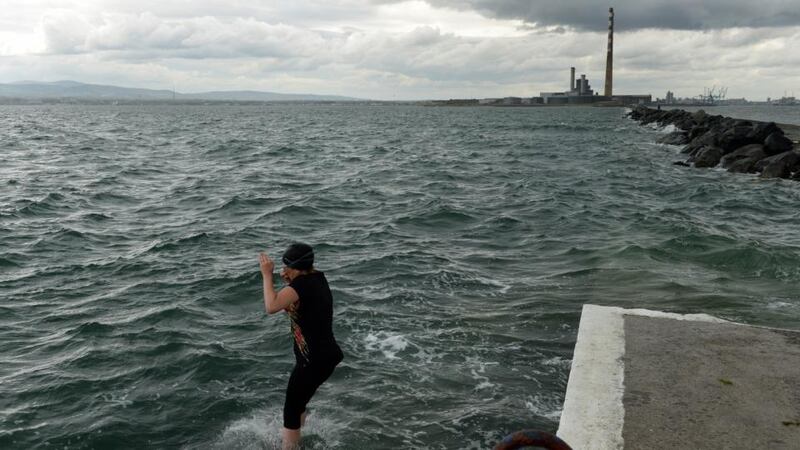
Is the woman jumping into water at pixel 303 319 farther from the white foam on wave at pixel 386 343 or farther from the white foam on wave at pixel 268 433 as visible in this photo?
the white foam on wave at pixel 386 343

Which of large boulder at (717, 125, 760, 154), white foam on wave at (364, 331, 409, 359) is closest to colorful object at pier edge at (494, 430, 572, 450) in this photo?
white foam on wave at (364, 331, 409, 359)

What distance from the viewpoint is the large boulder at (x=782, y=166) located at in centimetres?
2450

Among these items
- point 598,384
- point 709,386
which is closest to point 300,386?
point 598,384

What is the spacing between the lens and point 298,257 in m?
5.36

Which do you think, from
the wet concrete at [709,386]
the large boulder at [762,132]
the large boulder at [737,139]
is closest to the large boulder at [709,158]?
the large boulder at [737,139]

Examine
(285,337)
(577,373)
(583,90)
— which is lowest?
(285,337)

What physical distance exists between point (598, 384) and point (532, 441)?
2.60 meters

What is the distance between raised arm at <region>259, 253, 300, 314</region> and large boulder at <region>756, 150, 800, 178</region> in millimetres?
24372

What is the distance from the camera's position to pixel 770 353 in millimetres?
6078

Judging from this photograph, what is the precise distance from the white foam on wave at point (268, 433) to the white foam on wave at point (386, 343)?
5.81ft

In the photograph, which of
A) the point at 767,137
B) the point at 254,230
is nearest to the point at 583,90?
the point at 767,137

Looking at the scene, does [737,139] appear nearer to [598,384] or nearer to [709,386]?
[709,386]

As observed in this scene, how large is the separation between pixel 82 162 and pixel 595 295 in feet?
95.0

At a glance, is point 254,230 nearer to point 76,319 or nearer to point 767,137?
point 76,319
